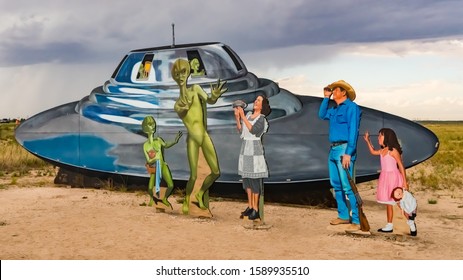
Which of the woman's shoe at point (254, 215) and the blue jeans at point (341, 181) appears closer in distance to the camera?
the blue jeans at point (341, 181)

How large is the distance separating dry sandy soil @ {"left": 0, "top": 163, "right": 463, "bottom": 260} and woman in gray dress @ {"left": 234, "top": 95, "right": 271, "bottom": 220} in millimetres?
728

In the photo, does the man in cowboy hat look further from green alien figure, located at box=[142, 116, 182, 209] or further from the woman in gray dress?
green alien figure, located at box=[142, 116, 182, 209]

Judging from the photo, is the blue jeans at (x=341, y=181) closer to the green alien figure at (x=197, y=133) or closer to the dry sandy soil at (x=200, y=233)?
the dry sandy soil at (x=200, y=233)

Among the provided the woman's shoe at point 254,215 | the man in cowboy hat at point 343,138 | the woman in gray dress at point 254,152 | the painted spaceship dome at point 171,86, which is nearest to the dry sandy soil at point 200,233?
the woman's shoe at point 254,215

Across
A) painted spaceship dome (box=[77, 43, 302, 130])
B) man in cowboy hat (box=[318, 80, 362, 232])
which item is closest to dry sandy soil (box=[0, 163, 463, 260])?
man in cowboy hat (box=[318, 80, 362, 232])

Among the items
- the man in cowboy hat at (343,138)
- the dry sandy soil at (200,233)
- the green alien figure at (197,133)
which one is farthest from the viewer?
the green alien figure at (197,133)

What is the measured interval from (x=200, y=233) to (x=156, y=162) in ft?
8.01

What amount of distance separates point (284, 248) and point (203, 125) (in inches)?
134

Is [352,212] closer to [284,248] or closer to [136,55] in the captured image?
[284,248]

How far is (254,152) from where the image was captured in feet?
35.4

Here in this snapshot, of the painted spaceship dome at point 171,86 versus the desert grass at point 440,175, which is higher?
the painted spaceship dome at point 171,86

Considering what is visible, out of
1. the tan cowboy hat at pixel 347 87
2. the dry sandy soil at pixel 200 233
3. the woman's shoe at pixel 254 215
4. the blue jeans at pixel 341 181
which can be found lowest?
A: the dry sandy soil at pixel 200 233

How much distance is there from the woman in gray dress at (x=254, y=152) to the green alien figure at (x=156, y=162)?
6.41 ft

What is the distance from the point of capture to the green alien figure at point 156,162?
12086mm
